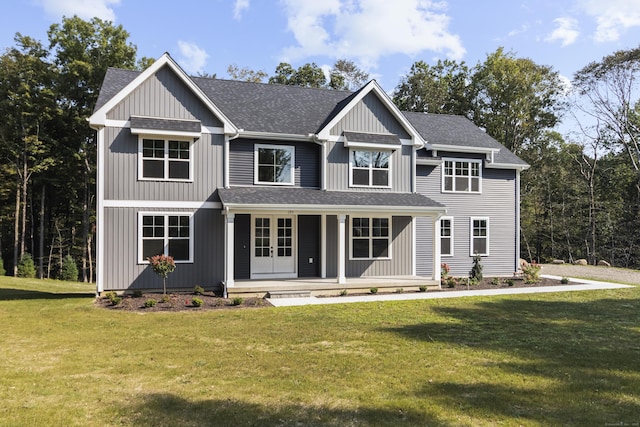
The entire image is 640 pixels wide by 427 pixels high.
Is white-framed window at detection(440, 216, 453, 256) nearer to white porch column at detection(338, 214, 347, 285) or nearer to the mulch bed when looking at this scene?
white porch column at detection(338, 214, 347, 285)

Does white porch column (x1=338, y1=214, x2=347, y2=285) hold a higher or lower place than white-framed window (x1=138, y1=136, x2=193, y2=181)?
lower

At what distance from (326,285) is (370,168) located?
5.18 metres

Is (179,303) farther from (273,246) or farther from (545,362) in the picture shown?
(545,362)

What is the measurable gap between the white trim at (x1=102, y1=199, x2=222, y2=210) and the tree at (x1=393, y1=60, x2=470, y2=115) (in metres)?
27.3

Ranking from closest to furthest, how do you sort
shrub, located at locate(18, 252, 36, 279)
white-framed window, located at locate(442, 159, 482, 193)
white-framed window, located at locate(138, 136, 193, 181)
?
white-framed window, located at locate(138, 136, 193, 181)
white-framed window, located at locate(442, 159, 482, 193)
shrub, located at locate(18, 252, 36, 279)

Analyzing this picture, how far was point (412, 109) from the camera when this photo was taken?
3828 centimetres

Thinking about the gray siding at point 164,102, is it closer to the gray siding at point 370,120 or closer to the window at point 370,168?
the gray siding at point 370,120

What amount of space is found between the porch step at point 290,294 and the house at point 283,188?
66cm

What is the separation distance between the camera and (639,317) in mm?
11141

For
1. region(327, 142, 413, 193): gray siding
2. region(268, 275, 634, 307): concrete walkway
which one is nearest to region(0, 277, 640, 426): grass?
region(268, 275, 634, 307): concrete walkway

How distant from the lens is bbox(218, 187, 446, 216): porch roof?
1423 centimetres

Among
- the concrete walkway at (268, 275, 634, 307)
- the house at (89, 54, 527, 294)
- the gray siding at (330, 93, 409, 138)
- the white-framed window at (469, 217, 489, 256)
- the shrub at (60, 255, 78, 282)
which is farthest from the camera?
the shrub at (60, 255, 78, 282)

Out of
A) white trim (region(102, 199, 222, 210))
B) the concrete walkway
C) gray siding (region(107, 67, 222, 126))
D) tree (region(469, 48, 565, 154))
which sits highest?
tree (region(469, 48, 565, 154))

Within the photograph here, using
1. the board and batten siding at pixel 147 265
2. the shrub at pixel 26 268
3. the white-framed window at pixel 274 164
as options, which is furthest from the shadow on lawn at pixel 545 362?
the shrub at pixel 26 268
